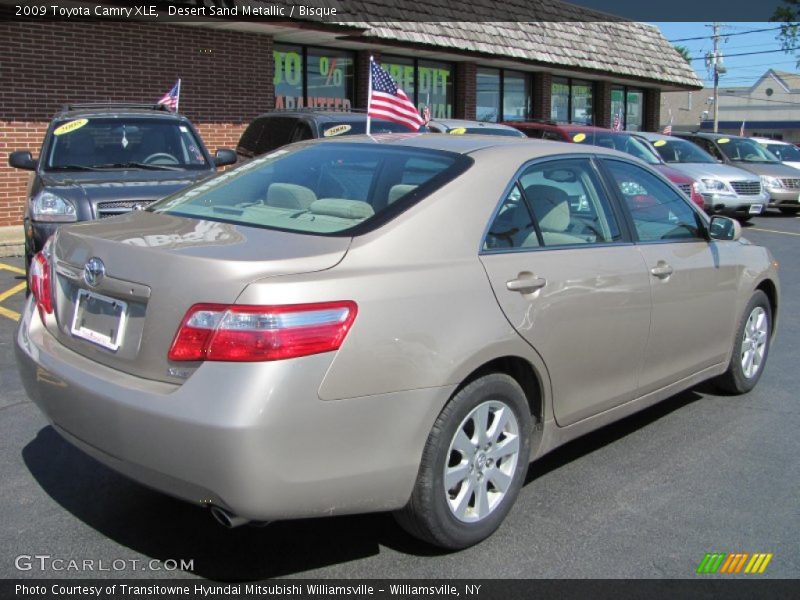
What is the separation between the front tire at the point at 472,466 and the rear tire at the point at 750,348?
7.61ft

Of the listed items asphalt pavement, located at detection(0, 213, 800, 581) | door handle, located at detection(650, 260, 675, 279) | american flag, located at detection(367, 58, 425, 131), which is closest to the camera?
asphalt pavement, located at detection(0, 213, 800, 581)

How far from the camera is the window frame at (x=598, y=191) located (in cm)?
353

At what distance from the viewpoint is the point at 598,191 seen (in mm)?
4223

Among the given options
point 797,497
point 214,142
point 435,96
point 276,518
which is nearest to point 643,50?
point 435,96

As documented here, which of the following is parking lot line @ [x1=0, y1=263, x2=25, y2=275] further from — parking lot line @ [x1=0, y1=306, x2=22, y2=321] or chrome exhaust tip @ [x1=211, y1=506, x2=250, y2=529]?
chrome exhaust tip @ [x1=211, y1=506, x2=250, y2=529]

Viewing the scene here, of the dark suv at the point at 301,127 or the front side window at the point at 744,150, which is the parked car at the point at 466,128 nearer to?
the dark suv at the point at 301,127

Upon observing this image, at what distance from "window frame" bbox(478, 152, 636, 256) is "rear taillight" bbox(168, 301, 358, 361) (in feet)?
2.83

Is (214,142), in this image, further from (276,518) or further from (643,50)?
(643,50)

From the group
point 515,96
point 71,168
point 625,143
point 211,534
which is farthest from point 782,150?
point 211,534

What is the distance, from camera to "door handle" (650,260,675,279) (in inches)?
168

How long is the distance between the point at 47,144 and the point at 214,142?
6.22 m

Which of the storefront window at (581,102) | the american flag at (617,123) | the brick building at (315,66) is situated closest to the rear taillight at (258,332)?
the brick building at (315,66)

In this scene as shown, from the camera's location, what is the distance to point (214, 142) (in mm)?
14508

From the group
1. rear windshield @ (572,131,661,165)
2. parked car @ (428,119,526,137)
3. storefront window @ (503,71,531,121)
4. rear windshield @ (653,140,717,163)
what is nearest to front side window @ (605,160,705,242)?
parked car @ (428,119,526,137)
